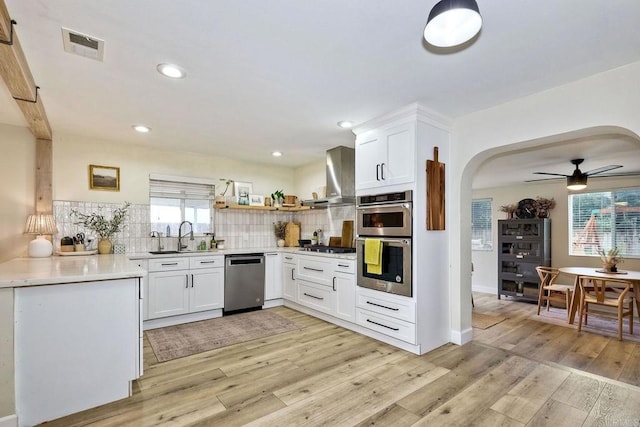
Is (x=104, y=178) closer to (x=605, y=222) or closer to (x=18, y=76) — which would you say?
(x=18, y=76)

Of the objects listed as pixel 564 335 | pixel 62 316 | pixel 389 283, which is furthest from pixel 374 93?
pixel 564 335

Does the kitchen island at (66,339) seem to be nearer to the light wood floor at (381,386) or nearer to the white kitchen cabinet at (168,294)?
the light wood floor at (381,386)

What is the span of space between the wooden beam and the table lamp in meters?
1.05

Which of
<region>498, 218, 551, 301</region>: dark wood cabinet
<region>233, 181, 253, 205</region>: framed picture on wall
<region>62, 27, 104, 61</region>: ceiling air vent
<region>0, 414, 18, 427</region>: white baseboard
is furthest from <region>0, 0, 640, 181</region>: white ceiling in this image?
<region>498, 218, 551, 301</region>: dark wood cabinet

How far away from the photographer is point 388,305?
10.4 ft

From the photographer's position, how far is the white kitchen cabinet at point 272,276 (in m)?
4.59

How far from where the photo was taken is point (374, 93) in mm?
2656

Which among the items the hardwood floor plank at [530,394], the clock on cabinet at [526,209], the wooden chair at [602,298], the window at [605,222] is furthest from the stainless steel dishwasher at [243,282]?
the window at [605,222]

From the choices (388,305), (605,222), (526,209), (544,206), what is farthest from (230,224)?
(605,222)

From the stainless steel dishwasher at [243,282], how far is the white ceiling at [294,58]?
1.96m

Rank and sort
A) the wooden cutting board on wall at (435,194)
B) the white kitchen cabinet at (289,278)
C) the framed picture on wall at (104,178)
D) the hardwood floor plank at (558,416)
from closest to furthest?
the hardwood floor plank at (558,416)
the wooden cutting board on wall at (435,194)
the framed picture on wall at (104,178)
the white kitchen cabinet at (289,278)

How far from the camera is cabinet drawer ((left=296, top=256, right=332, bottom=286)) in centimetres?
390

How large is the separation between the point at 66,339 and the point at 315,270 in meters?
2.64

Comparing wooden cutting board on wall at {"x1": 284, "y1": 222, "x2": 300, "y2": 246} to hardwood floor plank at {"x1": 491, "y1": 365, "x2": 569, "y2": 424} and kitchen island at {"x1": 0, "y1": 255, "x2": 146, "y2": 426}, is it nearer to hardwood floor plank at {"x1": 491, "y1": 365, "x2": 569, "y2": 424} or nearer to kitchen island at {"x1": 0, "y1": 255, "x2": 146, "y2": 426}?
kitchen island at {"x1": 0, "y1": 255, "x2": 146, "y2": 426}
